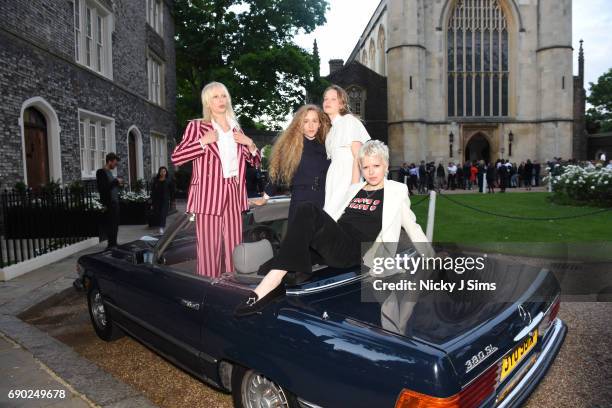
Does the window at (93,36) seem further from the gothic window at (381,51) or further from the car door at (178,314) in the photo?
the gothic window at (381,51)

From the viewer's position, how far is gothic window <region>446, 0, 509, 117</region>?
32188 millimetres

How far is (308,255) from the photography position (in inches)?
99.2

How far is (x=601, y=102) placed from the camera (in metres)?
58.5

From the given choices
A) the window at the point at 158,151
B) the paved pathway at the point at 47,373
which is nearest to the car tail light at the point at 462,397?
the paved pathway at the point at 47,373

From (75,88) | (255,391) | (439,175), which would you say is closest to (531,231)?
(255,391)

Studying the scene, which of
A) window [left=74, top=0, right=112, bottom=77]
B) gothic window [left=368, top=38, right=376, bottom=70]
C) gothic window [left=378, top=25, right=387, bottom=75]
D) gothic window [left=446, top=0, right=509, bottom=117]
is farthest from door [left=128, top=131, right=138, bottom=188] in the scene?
gothic window [left=368, top=38, right=376, bottom=70]

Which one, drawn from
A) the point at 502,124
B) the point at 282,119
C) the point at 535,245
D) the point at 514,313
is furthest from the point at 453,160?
the point at 514,313

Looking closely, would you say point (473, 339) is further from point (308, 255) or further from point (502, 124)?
point (502, 124)

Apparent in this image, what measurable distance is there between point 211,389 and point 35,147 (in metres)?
10.2

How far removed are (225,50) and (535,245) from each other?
74.7ft

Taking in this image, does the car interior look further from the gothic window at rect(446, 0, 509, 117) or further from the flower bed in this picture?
the gothic window at rect(446, 0, 509, 117)

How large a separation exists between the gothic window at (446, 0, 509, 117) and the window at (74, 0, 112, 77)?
79.1ft

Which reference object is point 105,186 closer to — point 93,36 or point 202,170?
point 202,170
